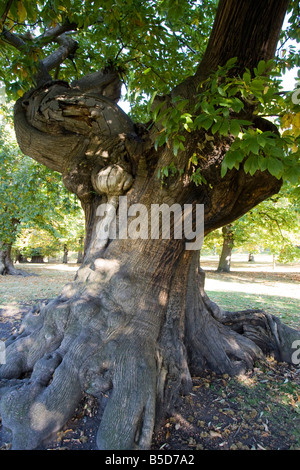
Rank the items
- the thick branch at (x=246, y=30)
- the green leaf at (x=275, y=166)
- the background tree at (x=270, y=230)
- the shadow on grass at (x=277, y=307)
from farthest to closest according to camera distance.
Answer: the background tree at (x=270, y=230), the shadow on grass at (x=277, y=307), the thick branch at (x=246, y=30), the green leaf at (x=275, y=166)

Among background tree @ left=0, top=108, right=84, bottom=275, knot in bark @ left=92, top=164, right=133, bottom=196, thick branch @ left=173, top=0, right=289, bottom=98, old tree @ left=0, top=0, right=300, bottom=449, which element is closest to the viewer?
old tree @ left=0, top=0, right=300, bottom=449

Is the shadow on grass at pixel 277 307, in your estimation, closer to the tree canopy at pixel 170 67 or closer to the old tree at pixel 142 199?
the old tree at pixel 142 199

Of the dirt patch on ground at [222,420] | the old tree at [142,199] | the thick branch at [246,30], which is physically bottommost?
the dirt patch on ground at [222,420]

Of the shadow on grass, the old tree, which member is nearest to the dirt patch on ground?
the old tree

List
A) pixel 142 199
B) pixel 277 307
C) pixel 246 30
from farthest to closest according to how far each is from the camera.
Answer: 1. pixel 277 307
2. pixel 142 199
3. pixel 246 30

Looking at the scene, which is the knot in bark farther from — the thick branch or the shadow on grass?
the shadow on grass

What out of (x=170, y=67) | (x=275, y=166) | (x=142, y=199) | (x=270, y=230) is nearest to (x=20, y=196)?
(x=170, y=67)

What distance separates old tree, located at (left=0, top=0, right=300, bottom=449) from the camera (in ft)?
7.11

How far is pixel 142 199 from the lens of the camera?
3227mm

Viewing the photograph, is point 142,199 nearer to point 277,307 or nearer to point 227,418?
point 227,418

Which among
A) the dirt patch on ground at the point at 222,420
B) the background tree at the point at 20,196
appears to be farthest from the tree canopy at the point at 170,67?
the background tree at the point at 20,196

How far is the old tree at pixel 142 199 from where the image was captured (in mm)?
2168
